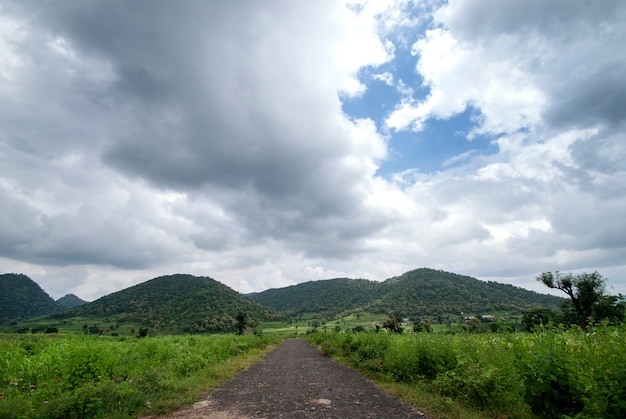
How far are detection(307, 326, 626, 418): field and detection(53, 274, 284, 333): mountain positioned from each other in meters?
94.9

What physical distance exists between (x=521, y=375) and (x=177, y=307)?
415ft

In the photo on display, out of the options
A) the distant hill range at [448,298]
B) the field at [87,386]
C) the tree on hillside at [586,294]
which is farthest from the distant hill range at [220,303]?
the field at [87,386]

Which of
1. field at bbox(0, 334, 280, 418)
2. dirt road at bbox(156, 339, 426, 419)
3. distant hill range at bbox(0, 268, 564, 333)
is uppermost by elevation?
distant hill range at bbox(0, 268, 564, 333)

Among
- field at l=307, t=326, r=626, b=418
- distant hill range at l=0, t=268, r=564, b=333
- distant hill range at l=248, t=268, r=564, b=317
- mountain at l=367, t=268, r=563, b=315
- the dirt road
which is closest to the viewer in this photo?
field at l=307, t=326, r=626, b=418

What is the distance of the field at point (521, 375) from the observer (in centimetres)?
557

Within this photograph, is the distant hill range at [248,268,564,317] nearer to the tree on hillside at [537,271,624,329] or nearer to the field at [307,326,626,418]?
the tree on hillside at [537,271,624,329]

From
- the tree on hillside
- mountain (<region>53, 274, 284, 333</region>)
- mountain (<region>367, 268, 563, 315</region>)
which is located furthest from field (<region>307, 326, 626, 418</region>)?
mountain (<region>367, 268, 563, 315</region>)

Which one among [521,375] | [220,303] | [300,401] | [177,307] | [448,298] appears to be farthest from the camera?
[220,303]

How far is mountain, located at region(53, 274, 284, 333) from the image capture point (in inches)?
3964

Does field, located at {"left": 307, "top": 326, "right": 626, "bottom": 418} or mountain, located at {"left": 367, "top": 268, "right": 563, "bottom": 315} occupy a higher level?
mountain, located at {"left": 367, "top": 268, "right": 563, "bottom": 315}

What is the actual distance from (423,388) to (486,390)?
289 centimetres

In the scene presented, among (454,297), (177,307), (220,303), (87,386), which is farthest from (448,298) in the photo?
(87,386)

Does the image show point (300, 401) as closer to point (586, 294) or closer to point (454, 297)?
point (586, 294)

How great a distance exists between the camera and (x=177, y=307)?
378ft
